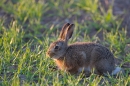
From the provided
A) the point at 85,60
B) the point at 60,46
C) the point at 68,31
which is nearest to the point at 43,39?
the point at 68,31

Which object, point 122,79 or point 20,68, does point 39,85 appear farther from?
point 122,79

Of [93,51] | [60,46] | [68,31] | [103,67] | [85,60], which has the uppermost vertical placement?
[68,31]

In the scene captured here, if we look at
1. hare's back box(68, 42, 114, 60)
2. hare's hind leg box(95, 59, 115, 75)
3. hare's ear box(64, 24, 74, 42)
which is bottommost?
hare's hind leg box(95, 59, 115, 75)

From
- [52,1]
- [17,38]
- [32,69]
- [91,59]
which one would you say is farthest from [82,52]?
[52,1]

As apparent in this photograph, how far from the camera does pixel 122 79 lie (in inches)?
202

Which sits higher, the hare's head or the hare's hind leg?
the hare's head

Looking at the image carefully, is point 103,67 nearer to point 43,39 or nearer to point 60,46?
point 60,46

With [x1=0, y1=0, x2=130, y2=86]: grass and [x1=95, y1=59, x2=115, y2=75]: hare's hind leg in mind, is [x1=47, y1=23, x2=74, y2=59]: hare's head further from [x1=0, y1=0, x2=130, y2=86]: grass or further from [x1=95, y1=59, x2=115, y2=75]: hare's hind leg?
[x1=95, y1=59, x2=115, y2=75]: hare's hind leg

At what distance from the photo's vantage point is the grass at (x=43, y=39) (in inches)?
205

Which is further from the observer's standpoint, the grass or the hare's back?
the hare's back

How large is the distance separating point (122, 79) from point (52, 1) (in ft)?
13.3

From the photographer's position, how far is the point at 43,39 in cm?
700

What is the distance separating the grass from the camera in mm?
5203

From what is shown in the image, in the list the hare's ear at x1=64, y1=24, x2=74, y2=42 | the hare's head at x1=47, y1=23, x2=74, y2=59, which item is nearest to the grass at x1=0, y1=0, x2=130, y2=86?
the hare's head at x1=47, y1=23, x2=74, y2=59
